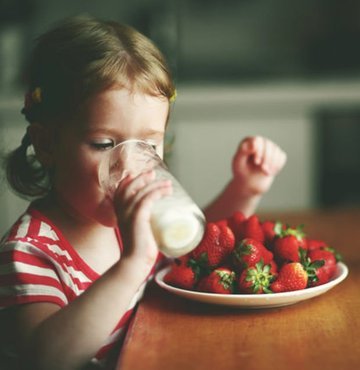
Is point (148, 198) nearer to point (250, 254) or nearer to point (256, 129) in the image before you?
point (250, 254)

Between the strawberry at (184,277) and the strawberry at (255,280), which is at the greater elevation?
the strawberry at (255,280)

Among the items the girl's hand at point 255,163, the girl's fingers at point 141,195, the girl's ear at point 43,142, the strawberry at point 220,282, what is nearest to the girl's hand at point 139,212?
the girl's fingers at point 141,195

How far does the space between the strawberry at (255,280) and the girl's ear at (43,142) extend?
46 cm

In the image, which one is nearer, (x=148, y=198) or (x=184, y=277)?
(x=148, y=198)

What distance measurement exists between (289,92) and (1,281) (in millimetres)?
2652

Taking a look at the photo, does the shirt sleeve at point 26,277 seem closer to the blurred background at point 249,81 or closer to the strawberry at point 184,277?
the strawberry at point 184,277

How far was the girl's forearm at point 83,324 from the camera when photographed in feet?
2.78

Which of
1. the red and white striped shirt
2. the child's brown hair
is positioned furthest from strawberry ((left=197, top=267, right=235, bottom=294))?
the child's brown hair

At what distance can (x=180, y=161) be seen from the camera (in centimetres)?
342

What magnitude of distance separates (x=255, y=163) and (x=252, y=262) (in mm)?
532

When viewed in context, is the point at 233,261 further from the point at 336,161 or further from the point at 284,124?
the point at 336,161

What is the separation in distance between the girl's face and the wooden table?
7.4 inches

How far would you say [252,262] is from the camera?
92cm

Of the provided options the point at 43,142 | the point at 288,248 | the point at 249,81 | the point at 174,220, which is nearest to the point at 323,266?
the point at 288,248
